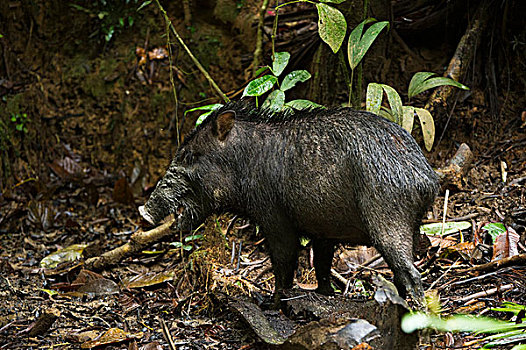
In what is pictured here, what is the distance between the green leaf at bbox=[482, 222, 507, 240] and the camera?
498 centimetres

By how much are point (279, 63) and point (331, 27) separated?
631 mm

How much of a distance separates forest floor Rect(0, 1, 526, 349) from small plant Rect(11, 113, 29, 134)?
0.16m

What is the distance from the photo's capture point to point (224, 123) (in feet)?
14.4

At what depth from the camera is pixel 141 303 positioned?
17.2ft

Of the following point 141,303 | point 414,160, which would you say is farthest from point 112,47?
point 414,160

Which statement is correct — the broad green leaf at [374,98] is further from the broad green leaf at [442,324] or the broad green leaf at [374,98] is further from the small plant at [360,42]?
the broad green leaf at [442,324]

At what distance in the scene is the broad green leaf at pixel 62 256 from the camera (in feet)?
20.2

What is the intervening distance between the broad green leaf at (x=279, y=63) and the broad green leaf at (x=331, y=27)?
525 millimetres

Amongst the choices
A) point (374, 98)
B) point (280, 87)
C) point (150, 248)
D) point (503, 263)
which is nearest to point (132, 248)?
point (150, 248)

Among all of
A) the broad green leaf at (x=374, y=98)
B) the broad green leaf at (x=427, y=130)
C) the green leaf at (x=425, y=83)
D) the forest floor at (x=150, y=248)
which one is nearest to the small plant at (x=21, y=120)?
the forest floor at (x=150, y=248)

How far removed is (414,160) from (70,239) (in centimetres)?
472

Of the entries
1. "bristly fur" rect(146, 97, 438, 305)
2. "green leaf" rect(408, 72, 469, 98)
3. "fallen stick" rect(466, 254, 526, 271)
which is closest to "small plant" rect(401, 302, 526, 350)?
"bristly fur" rect(146, 97, 438, 305)

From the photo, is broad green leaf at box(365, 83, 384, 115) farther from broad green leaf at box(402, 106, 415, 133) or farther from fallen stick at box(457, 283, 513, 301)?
fallen stick at box(457, 283, 513, 301)

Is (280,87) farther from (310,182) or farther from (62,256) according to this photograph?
(62,256)
